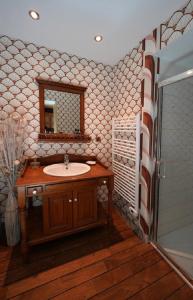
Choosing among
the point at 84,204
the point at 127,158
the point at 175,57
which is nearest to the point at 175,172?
the point at 127,158

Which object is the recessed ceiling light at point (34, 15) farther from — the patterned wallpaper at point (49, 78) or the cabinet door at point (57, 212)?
the cabinet door at point (57, 212)

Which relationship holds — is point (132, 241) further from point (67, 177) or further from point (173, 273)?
point (67, 177)

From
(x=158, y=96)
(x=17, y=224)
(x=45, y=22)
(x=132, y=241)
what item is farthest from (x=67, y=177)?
(x=45, y=22)

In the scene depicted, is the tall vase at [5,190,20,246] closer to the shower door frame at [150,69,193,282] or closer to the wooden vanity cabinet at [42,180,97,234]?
the wooden vanity cabinet at [42,180,97,234]

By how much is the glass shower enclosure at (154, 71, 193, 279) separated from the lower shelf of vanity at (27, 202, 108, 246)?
66cm

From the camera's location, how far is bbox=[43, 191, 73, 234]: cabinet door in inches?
61.3

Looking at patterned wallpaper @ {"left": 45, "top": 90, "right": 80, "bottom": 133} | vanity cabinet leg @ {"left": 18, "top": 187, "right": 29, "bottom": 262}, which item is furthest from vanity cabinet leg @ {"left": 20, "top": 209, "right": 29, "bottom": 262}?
patterned wallpaper @ {"left": 45, "top": 90, "right": 80, "bottom": 133}

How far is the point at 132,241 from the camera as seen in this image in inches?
71.4

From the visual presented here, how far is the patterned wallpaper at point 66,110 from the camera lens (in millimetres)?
2055

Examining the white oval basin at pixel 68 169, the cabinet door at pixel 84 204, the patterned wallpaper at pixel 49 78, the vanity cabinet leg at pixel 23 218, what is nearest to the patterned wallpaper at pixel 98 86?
the patterned wallpaper at pixel 49 78

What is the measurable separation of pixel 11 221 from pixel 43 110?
1341 millimetres

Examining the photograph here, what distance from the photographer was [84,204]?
5.62 feet

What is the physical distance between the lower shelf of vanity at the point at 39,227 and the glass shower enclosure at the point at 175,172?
663 millimetres

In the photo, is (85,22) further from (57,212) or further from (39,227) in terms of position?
(39,227)
